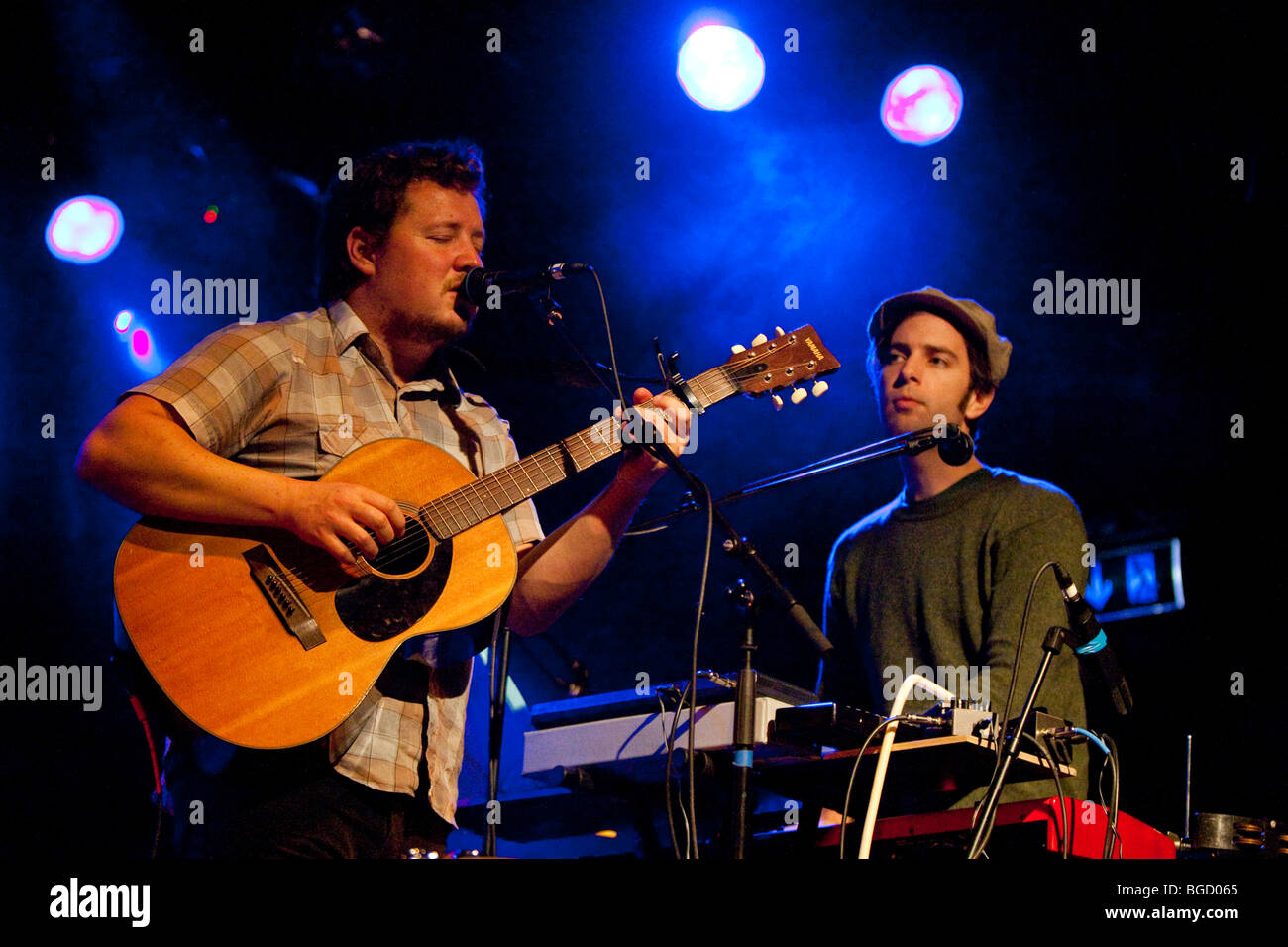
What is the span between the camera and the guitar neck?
2988 mm

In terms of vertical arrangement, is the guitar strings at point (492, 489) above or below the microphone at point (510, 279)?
below

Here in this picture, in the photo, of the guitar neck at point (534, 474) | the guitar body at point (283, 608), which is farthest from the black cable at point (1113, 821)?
the guitar body at point (283, 608)

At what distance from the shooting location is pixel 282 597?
274cm

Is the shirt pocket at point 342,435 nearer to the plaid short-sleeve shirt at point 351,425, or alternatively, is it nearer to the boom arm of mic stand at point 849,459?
the plaid short-sleeve shirt at point 351,425

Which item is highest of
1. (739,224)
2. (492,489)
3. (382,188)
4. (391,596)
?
(739,224)

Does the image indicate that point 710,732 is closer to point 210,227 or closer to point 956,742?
point 956,742

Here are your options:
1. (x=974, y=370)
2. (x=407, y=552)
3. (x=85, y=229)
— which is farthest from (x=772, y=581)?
(x=85, y=229)

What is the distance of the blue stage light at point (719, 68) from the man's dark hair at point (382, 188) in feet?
5.67

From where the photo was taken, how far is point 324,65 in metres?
4.81

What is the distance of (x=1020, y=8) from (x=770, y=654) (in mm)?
3193

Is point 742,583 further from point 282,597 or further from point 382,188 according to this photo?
point 382,188

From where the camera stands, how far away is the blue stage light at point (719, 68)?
196 inches

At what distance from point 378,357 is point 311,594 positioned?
0.82m

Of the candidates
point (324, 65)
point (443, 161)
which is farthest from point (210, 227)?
point (443, 161)
